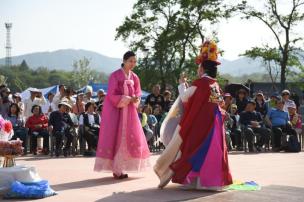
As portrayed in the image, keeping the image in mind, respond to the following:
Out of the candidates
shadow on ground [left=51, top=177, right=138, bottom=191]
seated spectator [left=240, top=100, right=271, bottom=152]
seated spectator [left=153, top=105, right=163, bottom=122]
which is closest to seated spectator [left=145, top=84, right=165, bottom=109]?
seated spectator [left=153, top=105, right=163, bottom=122]

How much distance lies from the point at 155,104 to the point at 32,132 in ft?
Result: 11.6

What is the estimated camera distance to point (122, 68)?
861 centimetres

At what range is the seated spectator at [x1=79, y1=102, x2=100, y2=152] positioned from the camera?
12766 mm

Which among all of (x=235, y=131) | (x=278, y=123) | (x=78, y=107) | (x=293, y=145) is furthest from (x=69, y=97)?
(x=293, y=145)

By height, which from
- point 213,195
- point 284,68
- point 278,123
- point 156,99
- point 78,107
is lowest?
point 213,195

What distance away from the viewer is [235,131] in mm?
14133

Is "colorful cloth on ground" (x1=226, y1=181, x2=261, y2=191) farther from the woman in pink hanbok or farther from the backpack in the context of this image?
A: the backpack

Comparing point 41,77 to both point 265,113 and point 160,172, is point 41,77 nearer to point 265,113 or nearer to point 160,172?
point 265,113

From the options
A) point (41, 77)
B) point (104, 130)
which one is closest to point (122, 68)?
point (104, 130)

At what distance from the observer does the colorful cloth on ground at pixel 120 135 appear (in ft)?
27.2

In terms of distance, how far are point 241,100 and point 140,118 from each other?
10.5 feet

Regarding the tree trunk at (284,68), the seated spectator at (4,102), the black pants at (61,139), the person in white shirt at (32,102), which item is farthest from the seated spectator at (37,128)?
the tree trunk at (284,68)

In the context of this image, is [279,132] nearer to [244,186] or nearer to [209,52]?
[244,186]

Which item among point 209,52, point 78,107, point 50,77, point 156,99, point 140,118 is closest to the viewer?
point 209,52
